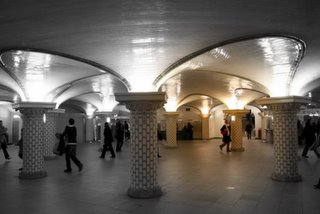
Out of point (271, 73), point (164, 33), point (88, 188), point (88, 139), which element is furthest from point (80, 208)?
point (88, 139)

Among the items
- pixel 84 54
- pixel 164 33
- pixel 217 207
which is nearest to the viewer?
A: pixel 164 33

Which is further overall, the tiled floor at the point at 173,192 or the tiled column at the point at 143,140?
the tiled column at the point at 143,140

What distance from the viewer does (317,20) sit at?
5.25 metres

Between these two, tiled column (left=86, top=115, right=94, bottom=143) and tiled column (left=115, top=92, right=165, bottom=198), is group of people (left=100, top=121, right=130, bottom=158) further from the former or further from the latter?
tiled column (left=86, top=115, right=94, bottom=143)

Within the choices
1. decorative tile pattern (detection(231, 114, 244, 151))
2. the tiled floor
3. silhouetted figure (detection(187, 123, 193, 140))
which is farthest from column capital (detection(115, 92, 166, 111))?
silhouetted figure (detection(187, 123, 193, 140))

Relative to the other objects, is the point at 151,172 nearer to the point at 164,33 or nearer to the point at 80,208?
the point at 80,208

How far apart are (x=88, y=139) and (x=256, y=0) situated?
83.7ft

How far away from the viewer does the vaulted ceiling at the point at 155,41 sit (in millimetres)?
4723

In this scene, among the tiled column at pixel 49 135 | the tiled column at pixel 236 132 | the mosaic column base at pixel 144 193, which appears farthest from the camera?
the tiled column at pixel 236 132

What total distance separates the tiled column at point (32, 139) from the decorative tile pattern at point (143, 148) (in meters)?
4.08

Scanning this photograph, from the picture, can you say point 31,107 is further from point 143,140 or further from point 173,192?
A: point 173,192

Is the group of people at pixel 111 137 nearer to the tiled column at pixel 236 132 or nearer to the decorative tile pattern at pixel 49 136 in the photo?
the decorative tile pattern at pixel 49 136

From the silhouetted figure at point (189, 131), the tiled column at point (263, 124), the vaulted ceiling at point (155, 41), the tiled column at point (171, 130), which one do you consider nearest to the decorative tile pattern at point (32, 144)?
the vaulted ceiling at point (155, 41)

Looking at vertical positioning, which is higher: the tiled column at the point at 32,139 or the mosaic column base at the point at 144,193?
the tiled column at the point at 32,139
